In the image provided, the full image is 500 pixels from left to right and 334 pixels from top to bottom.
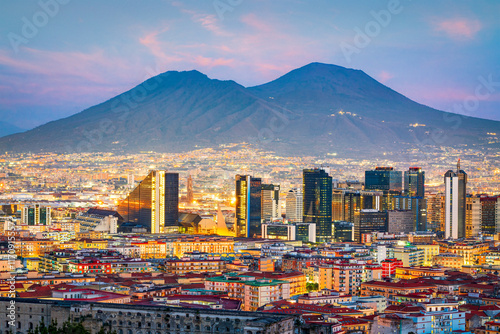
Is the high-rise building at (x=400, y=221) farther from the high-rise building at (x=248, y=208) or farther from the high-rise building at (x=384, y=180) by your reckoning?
the high-rise building at (x=384, y=180)

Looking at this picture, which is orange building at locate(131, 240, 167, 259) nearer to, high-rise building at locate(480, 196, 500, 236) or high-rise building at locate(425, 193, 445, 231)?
high-rise building at locate(480, 196, 500, 236)

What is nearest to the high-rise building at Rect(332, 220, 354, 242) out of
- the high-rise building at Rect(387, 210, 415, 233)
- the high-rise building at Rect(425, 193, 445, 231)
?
the high-rise building at Rect(387, 210, 415, 233)

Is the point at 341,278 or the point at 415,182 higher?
the point at 415,182

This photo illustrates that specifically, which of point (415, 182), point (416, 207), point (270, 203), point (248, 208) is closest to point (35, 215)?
point (248, 208)

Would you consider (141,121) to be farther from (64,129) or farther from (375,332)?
(375,332)

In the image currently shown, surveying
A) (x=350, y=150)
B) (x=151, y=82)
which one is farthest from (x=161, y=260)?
(x=151, y=82)

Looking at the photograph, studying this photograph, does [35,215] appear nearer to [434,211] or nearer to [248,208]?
[248,208]
